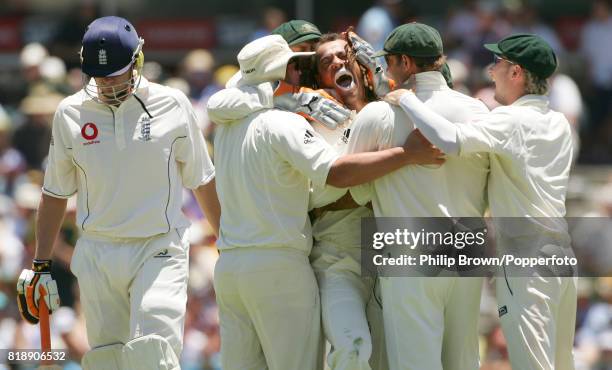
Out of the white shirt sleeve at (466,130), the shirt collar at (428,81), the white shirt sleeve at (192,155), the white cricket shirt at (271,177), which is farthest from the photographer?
the white shirt sleeve at (192,155)

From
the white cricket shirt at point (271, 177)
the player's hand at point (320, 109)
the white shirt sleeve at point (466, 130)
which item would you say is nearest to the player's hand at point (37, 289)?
the white cricket shirt at point (271, 177)

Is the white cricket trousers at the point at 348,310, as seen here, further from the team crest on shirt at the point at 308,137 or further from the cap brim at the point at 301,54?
the cap brim at the point at 301,54

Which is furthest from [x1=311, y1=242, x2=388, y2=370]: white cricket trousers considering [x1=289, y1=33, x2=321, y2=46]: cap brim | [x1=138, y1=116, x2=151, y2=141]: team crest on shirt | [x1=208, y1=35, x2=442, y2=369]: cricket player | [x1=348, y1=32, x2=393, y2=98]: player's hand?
[x1=289, y1=33, x2=321, y2=46]: cap brim

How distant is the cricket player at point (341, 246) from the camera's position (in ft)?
24.6

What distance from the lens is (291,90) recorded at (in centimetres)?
805

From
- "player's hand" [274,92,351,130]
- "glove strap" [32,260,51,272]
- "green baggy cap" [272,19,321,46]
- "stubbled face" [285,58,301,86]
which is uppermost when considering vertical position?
"green baggy cap" [272,19,321,46]

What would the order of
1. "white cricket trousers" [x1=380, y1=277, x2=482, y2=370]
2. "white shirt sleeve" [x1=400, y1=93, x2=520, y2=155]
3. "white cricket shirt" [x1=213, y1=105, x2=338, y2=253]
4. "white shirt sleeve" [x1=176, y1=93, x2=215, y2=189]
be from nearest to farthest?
1. "white shirt sleeve" [x1=400, y1=93, x2=520, y2=155]
2. "white cricket trousers" [x1=380, y1=277, x2=482, y2=370]
3. "white cricket shirt" [x1=213, y1=105, x2=338, y2=253]
4. "white shirt sleeve" [x1=176, y1=93, x2=215, y2=189]

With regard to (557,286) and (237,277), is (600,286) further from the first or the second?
(237,277)

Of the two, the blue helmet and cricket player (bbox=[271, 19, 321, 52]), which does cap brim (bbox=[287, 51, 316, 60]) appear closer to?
cricket player (bbox=[271, 19, 321, 52])

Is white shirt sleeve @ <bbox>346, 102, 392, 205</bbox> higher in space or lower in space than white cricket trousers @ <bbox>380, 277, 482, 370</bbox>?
higher

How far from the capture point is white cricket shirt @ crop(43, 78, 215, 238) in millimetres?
7840

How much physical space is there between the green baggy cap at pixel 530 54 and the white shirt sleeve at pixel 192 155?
177 cm

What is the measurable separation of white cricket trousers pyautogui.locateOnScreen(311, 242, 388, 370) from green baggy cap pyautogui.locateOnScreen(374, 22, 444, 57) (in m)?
1.13

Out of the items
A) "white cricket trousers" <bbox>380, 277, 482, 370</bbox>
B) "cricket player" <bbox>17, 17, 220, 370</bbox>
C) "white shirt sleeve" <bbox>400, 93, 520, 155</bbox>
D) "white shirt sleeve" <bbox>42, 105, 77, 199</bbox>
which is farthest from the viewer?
"white shirt sleeve" <bbox>42, 105, 77, 199</bbox>
